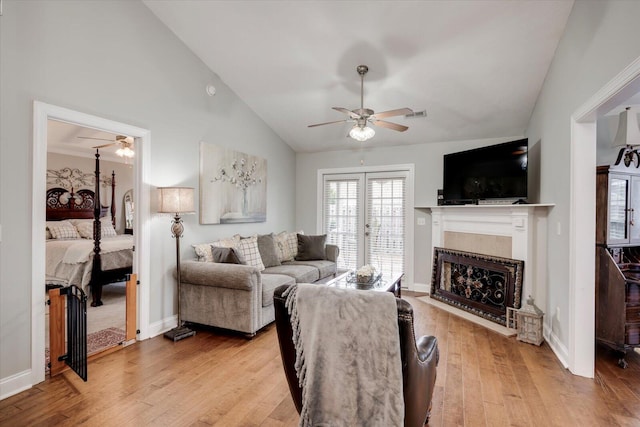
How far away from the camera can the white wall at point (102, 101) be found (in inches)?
91.0

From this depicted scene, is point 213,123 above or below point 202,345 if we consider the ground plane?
above

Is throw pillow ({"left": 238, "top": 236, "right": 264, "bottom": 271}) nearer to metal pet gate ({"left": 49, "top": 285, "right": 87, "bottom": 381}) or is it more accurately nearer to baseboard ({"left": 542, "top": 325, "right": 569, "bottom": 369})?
metal pet gate ({"left": 49, "top": 285, "right": 87, "bottom": 381})

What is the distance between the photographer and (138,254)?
129 inches

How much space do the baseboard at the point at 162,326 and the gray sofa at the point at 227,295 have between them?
146mm

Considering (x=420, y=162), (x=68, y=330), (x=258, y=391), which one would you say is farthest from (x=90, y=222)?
(x=420, y=162)

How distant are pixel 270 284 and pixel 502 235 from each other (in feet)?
9.29

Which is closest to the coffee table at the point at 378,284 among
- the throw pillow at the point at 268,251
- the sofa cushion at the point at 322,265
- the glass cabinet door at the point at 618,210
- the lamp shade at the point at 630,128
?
the sofa cushion at the point at 322,265

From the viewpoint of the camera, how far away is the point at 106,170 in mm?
6816

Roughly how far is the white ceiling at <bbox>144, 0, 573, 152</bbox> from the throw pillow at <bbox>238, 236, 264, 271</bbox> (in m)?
2.09

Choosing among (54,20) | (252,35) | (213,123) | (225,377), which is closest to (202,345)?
(225,377)

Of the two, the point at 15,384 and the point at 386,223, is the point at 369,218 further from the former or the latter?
the point at 15,384

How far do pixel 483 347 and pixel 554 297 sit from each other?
34.0 inches

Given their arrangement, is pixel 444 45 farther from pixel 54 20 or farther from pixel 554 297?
pixel 54 20

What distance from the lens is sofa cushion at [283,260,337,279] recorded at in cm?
471
